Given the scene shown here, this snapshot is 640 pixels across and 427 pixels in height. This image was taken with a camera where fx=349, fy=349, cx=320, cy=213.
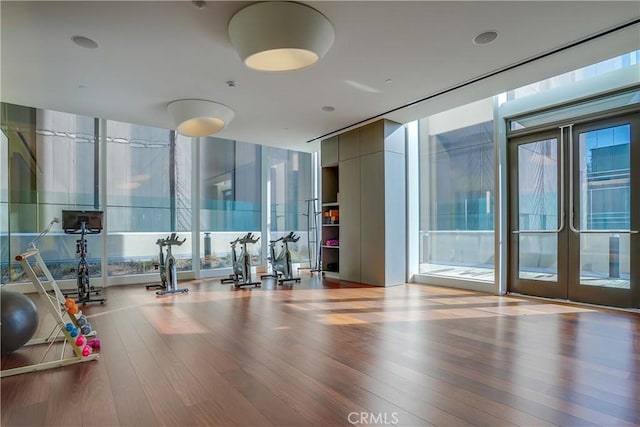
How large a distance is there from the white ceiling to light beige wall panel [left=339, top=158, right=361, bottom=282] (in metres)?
1.59

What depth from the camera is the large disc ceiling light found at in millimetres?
2979

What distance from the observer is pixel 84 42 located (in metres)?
3.57

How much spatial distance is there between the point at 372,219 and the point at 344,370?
4.15 metres

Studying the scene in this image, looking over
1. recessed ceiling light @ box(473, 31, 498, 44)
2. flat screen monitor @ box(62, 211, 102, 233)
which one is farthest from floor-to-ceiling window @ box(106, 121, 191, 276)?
recessed ceiling light @ box(473, 31, 498, 44)

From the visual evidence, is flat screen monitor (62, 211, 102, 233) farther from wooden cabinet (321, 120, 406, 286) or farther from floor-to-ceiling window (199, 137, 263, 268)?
wooden cabinet (321, 120, 406, 286)

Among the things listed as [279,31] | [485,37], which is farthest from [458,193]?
[279,31]

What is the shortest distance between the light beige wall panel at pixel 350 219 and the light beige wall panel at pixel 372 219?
0.12 metres

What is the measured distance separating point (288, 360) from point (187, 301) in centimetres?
292

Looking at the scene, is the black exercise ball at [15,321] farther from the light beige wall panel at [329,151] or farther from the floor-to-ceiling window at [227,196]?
the light beige wall panel at [329,151]

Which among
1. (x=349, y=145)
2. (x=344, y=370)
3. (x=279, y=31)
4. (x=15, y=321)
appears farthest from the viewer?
(x=349, y=145)

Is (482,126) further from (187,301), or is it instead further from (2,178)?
(2,178)

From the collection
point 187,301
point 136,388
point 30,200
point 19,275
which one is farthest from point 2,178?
point 136,388

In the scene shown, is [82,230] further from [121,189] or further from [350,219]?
[350,219]

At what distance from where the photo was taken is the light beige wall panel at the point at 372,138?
253 inches
